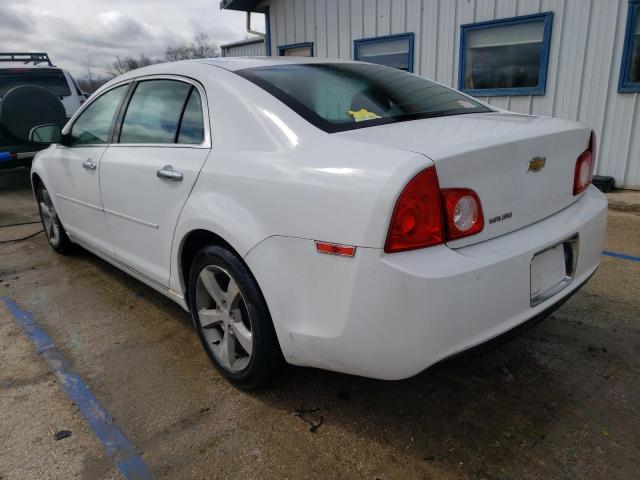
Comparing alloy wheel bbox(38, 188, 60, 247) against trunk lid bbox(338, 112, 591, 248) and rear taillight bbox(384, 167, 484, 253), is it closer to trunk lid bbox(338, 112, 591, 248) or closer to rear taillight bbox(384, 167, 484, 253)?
trunk lid bbox(338, 112, 591, 248)

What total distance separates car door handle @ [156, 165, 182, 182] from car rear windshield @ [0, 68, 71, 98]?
24.2 feet

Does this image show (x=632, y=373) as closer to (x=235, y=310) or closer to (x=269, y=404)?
(x=269, y=404)

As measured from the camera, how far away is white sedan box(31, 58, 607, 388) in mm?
1691

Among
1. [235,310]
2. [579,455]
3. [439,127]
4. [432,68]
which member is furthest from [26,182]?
[579,455]

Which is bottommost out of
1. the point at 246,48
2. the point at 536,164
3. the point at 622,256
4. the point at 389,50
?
the point at 622,256

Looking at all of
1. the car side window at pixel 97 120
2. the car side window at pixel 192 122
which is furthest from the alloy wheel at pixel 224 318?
the car side window at pixel 97 120

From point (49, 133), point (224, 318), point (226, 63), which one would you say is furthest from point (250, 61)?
point (49, 133)

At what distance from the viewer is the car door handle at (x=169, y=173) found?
2.48 meters

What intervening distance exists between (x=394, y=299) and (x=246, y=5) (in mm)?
10175

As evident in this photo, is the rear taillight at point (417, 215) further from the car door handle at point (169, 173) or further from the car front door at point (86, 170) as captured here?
the car front door at point (86, 170)

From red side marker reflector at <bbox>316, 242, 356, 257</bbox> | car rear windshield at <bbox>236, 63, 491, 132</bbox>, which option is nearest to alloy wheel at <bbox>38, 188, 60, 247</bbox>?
car rear windshield at <bbox>236, 63, 491, 132</bbox>

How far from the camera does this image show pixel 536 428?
6.91 feet

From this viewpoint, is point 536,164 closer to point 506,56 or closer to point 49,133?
point 49,133

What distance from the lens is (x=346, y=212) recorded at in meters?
1.72
